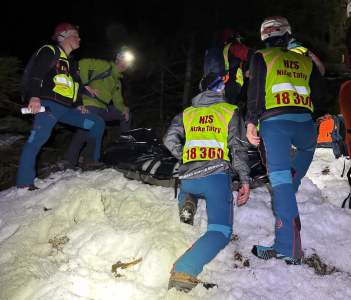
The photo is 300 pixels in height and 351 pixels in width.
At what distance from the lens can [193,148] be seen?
276cm

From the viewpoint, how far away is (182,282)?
6.27 ft

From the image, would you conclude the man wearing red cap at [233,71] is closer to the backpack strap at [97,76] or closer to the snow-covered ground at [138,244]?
the snow-covered ground at [138,244]

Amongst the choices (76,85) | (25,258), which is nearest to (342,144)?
(25,258)

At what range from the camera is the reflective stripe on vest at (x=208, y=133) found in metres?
2.70

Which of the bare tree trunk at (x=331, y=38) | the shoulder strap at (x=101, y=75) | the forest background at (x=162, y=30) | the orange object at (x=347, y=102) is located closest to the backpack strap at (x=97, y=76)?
the shoulder strap at (x=101, y=75)

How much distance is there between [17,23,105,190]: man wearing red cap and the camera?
11.6 feet

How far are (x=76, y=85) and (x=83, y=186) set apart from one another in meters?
1.64

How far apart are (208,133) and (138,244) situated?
→ 1.35 m

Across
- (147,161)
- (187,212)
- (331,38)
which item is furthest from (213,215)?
(331,38)

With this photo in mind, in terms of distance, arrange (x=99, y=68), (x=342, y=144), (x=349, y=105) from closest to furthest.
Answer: (x=349, y=105), (x=342, y=144), (x=99, y=68)

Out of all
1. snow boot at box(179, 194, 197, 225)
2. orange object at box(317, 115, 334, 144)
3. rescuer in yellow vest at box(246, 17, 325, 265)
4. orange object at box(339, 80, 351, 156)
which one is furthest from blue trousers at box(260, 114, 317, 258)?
orange object at box(317, 115, 334, 144)

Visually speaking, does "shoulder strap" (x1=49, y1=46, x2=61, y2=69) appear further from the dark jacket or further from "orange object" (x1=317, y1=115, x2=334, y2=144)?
"orange object" (x1=317, y1=115, x2=334, y2=144)

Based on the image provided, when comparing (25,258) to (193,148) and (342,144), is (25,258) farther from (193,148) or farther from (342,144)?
(342,144)

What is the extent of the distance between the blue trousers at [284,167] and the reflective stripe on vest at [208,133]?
0.41m
